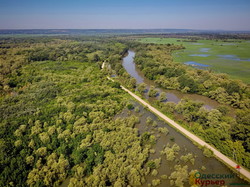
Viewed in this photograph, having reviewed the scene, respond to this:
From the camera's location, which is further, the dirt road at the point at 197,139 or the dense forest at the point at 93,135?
the dirt road at the point at 197,139

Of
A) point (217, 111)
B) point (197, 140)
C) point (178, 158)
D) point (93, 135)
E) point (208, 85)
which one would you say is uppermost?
point (208, 85)

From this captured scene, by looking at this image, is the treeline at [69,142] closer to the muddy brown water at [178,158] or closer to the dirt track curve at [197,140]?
the muddy brown water at [178,158]

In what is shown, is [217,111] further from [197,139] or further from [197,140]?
[197,140]

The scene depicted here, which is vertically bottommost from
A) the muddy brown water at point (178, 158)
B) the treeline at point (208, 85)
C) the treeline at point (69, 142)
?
the muddy brown water at point (178, 158)

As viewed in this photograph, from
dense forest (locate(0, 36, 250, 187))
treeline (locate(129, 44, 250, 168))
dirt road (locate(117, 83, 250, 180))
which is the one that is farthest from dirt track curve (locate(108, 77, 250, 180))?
dense forest (locate(0, 36, 250, 187))

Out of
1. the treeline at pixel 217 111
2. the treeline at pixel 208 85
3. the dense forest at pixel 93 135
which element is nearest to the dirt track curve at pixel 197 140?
the treeline at pixel 217 111

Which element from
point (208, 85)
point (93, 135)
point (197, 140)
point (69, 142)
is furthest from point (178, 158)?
point (208, 85)

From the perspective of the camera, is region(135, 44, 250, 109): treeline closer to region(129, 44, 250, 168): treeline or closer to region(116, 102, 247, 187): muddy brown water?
region(129, 44, 250, 168): treeline

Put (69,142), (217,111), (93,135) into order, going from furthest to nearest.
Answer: (217,111) < (93,135) < (69,142)

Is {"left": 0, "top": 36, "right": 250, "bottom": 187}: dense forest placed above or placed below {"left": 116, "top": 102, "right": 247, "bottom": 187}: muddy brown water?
above

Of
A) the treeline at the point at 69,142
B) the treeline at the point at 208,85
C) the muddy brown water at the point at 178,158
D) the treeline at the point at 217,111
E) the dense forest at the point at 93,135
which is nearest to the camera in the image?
the treeline at the point at 69,142

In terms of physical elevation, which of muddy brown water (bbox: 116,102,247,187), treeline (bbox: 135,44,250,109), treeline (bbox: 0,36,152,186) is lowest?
muddy brown water (bbox: 116,102,247,187)
